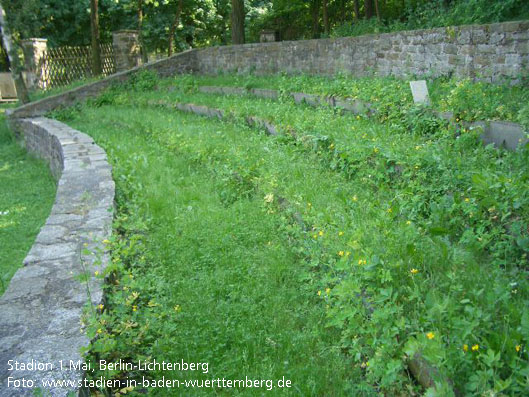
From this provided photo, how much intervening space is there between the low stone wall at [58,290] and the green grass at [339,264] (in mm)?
180

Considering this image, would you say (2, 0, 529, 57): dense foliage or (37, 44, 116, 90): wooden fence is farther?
(2, 0, 529, 57): dense foliage

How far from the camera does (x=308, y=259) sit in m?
4.27

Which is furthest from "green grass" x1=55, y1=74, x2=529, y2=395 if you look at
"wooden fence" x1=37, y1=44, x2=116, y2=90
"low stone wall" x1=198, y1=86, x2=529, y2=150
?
"wooden fence" x1=37, y1=44, x2=116, y2=90

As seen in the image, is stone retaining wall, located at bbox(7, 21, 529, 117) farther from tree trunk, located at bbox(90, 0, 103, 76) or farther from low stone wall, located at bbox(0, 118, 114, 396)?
low stone wall, located at bbox(0, 118, 114, 396)

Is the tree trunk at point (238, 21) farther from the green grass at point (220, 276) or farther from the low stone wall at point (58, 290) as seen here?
the low stone wall at point (58, 290)

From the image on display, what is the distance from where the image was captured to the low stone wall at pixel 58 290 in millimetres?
2645

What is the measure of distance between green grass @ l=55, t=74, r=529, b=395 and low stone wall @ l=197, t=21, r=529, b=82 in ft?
5.33

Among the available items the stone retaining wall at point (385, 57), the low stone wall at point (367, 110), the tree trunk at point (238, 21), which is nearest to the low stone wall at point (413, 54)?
the stone retaining wall at point (385, 57)

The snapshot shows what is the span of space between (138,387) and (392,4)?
20811mm

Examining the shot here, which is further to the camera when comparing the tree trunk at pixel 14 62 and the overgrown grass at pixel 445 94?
the tree trunk at pixel 14 62

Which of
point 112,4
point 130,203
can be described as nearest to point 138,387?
point 130,203

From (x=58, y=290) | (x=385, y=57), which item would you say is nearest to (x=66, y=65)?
(x=385, y=57)

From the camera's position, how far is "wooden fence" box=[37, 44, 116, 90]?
18016 millimetres

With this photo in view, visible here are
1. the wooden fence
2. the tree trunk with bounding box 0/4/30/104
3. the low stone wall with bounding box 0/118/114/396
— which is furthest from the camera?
the wooden fence
